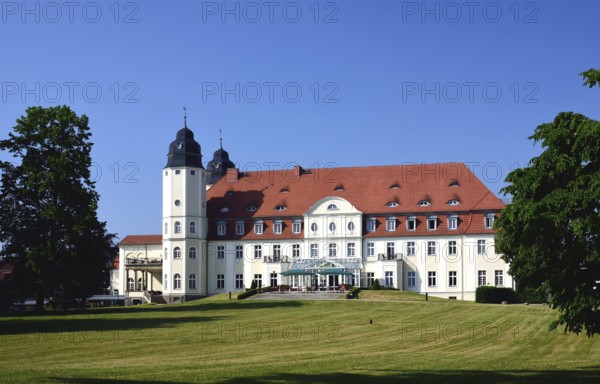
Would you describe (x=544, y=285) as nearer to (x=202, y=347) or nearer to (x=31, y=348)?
(x=202, y=347)

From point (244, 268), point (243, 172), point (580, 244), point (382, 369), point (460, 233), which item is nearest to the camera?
point (580, 244)

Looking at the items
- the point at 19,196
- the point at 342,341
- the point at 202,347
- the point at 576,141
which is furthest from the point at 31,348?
the point at 19,196

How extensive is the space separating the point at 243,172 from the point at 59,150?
93.7ft

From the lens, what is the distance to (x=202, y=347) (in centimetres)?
2530

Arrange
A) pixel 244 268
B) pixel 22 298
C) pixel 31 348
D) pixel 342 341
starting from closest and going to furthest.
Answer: pixel 31 348
pixel 342 341
pixel 22 298
pixel 244 268

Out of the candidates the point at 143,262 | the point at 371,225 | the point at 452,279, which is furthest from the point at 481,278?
the point at 143,262

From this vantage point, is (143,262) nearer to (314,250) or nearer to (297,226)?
(297,226)

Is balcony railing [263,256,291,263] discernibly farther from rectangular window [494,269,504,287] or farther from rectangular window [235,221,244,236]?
rectangular window [494,269,504,287]

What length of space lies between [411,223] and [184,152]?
61.7ft

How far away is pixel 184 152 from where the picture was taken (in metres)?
66.0

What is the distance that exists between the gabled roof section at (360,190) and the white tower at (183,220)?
281 centimetres

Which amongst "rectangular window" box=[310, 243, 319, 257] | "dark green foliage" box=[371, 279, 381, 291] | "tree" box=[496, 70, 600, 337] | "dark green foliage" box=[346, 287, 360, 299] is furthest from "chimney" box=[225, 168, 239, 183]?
"tree" box=[496, 70, 600, 337]

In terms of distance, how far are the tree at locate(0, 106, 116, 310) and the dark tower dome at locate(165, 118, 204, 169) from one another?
833 inches

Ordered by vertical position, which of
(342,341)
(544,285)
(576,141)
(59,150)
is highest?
(59,150)
